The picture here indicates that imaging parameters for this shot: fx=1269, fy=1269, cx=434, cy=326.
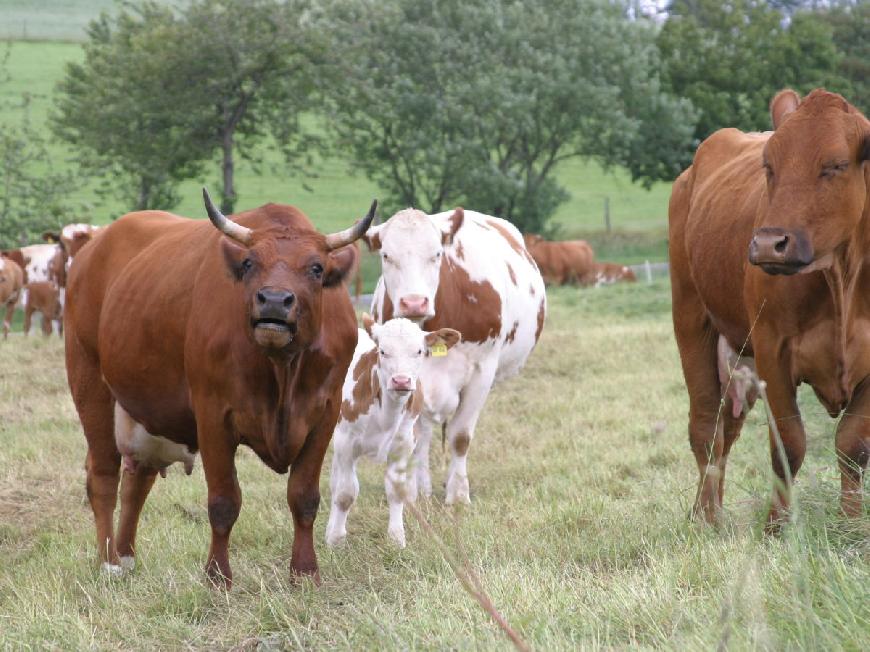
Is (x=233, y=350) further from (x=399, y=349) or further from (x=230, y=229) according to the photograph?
(x=399, y=349)

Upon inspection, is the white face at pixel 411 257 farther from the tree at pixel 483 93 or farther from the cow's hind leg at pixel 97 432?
the tree at pixel 483 93

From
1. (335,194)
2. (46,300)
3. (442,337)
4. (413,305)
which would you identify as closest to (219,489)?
(442,337)

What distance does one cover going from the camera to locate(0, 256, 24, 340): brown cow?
20922 millimetres

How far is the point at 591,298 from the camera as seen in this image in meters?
23.7

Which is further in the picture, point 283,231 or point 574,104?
point 574,104

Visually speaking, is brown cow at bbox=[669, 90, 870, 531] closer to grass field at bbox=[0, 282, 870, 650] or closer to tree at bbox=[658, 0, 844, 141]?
grass field at bbox=[0, 282, 870, 650]

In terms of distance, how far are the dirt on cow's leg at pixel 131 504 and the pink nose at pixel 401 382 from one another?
137 cm

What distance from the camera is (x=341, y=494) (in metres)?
7.15

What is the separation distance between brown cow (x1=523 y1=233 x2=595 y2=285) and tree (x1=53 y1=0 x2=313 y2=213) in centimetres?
719

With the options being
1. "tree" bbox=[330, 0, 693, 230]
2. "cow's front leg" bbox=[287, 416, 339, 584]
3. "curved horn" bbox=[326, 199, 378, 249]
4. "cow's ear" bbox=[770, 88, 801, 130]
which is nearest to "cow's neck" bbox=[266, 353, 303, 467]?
"cow's front leg" bbox=[287, 416, 339, 584]

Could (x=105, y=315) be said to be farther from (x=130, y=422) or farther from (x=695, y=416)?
(x=695, y=416)

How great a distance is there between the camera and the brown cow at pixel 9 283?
20922 mm

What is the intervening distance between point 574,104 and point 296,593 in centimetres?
3258

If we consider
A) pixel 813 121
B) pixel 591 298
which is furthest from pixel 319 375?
pixel 591 298
